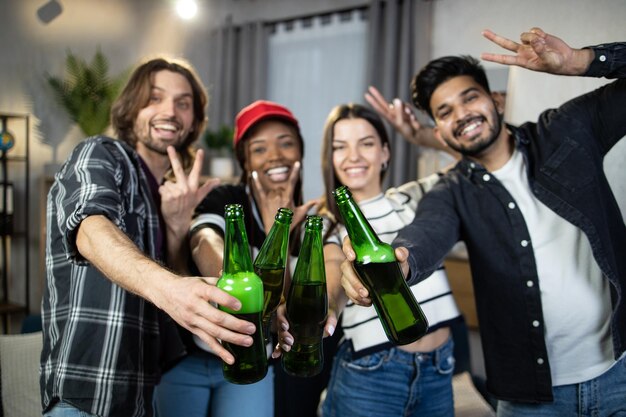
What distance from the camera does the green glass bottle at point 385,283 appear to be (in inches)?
22.0

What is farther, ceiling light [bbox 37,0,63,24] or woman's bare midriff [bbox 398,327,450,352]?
ceiling light [bbox 37,0,63,24]

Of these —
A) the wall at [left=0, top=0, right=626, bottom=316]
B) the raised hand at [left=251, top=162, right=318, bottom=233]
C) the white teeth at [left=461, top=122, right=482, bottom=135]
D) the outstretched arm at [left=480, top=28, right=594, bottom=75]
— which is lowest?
the raised hand at [left=251, top=162, right=318, bottom=233]

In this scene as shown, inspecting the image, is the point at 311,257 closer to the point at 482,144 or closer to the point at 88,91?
the point at 482,144

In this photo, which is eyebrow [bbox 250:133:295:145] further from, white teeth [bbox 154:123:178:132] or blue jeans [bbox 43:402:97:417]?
blue jeans [bbox 43:402:97:417]

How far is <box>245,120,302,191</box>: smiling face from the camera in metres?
1.11

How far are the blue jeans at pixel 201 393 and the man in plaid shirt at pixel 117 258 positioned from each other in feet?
0.34

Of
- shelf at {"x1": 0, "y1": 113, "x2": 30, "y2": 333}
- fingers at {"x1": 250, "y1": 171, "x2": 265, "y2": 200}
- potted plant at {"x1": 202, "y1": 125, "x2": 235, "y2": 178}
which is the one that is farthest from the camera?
potted plant at {"x1": 202, "y1": 125, "x2": 235, "y2": 178}

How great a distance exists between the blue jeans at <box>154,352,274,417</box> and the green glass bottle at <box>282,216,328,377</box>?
1.50 feet

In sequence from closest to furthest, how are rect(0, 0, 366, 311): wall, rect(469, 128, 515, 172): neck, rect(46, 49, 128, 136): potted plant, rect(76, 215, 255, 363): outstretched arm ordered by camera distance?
rect(76, 215, 255, 363): outstretched arm < rect(469, 128, 515, 172): neck < rect(0, 0, 366, 311): wall < rect(46, 49, 128, 136): potted plant

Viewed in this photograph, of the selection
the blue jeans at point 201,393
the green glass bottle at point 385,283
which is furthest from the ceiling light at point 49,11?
the green glass bottle at point 385,283

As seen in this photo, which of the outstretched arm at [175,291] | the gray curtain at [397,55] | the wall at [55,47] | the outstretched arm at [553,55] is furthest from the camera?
the gray curtain at [397,55]

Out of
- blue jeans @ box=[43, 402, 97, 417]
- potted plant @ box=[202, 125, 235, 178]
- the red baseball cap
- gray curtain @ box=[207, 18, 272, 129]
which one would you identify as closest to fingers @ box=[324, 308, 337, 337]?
blue jeans @ box=[43, 402, 97, 417]

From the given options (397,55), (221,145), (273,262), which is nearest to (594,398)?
(273,262)

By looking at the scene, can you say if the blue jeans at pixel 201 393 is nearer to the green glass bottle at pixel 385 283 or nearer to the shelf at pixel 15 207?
the green glass bottle at pixel 385 283
